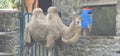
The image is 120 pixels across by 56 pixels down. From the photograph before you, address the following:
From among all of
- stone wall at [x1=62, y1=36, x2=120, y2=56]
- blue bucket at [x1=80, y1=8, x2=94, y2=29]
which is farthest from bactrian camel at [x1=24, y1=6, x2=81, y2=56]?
stone wall at [x1=62, y1=36, x2=120, y2=56]

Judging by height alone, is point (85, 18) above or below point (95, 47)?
above

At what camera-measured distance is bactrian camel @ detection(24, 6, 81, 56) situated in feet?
17.9

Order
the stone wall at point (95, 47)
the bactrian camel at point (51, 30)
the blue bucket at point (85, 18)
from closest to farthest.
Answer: the bactrian camel at point (51, 30) → the stone wall at point (95, 47) → the blue bucket at point (85, 18)

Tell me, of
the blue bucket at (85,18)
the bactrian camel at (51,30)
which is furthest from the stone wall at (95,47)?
the bactrian camel at (51,30)

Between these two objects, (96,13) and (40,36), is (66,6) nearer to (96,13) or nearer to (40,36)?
(96,13)

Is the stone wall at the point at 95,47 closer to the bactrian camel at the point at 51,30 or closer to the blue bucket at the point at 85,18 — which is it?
the blue bucket at the point at 85,18

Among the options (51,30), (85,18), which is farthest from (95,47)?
(51,30)

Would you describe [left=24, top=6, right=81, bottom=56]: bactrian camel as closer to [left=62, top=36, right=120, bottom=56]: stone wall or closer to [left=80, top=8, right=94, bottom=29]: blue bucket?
[left=80, top=8, right=94, bottom=29]: blue bucket

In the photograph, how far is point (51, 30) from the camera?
18.0 ft

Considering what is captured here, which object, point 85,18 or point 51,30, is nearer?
point 51,30

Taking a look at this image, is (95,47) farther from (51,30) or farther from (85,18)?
(51,30)

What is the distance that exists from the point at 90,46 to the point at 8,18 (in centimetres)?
226

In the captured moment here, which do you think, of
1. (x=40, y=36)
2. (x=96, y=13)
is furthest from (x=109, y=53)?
(x=40, y=36)

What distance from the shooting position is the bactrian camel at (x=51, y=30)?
547cm
